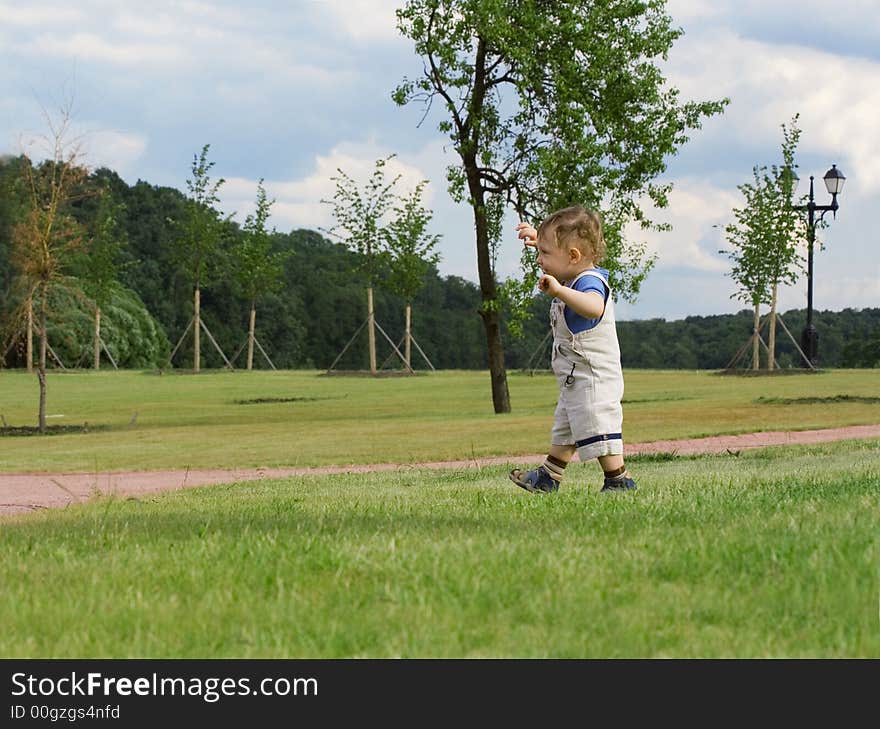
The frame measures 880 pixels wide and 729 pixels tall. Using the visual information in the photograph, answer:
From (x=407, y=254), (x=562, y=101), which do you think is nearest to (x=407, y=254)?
(x=407, y=254)

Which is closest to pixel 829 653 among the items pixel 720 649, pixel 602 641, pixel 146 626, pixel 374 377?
pixel 720 649

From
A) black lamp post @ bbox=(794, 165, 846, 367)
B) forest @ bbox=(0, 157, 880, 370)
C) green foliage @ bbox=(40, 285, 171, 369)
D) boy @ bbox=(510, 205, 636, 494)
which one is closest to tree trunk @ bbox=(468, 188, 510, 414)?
black lamp post @ bbox=(794, 165, 846, 367)

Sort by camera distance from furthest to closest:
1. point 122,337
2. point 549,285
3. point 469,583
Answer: point 122,337 < point 549,285 < point 469,583

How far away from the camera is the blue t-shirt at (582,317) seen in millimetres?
7102

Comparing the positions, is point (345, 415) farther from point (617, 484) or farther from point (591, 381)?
point (591, 381)

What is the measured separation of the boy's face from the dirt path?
5807mm

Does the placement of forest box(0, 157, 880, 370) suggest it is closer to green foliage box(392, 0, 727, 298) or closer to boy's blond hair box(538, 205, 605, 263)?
green foliage box(392, 0, 727, 298)

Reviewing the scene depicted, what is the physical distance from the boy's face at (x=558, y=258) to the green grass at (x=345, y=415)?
29.5 feet

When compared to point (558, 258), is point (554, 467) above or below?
below

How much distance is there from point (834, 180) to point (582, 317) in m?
31.5

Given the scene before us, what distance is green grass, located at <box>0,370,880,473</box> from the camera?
1764 centimetres

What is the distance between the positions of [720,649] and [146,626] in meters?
1.81

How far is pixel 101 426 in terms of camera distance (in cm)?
2609

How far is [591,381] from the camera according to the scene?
7207mm
